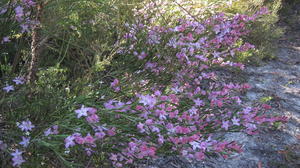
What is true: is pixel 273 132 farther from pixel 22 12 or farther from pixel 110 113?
pixel 22 12

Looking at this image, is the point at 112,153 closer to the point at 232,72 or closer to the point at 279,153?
the point at 279,153

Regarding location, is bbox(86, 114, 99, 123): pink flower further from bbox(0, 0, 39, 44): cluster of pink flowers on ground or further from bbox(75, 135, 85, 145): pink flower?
bbox(0, 0, 39, 44): cluster of pink flowers on ground

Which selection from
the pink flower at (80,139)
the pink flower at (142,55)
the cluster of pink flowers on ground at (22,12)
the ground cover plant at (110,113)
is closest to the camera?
the pink flower at (80,139)

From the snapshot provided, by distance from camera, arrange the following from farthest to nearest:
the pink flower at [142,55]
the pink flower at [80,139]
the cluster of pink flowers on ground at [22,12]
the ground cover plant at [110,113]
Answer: the pink flower at [142,55] < the cluster of pink flowers on ground at [22,12] < the ground cover plant at [110,113] < the pink flower at [80,139]

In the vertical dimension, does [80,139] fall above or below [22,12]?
below

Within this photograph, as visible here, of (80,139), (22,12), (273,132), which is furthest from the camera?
(273,132)

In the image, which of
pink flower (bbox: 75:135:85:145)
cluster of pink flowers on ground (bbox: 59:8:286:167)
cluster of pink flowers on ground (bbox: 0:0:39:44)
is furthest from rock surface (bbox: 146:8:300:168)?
cluster of pink flowers on ground (bbox: 0:0:39:44)

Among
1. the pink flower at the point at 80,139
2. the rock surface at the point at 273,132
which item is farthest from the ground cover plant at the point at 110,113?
the rock surface at the point at 273,132

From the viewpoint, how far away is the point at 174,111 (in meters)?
1.86

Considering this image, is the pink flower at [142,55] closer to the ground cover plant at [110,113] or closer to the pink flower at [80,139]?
the ground cover plant at [110,113]

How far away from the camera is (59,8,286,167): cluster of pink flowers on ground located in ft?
5.17

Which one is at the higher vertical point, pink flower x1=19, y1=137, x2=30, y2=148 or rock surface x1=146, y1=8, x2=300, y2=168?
pink flower x1=19, y1=137, x2=30, y2=148

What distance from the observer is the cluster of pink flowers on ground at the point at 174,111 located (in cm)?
158

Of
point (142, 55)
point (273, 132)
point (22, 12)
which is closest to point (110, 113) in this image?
point (22, 12)
